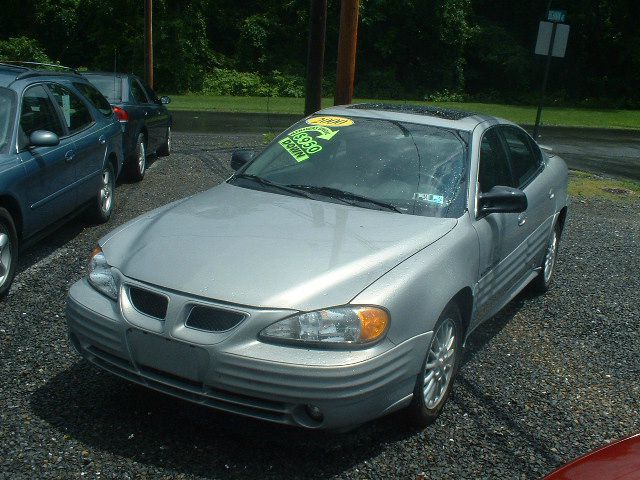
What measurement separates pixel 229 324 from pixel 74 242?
15.0ft

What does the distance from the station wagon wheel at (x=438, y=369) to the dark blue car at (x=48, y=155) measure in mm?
3231

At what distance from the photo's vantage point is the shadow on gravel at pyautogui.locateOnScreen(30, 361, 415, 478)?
12.5 ft

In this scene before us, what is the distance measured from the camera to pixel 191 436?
4.03 meters

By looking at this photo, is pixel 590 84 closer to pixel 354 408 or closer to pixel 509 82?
pixel 509 82

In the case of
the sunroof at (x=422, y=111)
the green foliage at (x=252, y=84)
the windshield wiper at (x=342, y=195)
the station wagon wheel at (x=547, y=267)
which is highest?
the sunroof at (x=422, y=111)

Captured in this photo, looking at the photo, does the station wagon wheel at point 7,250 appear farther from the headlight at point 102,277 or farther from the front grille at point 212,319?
the front grille at point 212,319

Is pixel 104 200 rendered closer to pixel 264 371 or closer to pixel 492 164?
pixel 492 164

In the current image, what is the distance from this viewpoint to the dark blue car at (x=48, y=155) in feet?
20.1

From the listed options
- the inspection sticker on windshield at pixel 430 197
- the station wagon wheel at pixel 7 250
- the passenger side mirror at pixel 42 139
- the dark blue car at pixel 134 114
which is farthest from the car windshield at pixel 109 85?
the inspection sticker on windshield at pixel 430 197

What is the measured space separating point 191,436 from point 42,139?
3366mm

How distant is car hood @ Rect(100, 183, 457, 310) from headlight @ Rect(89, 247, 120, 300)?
0.05 metres

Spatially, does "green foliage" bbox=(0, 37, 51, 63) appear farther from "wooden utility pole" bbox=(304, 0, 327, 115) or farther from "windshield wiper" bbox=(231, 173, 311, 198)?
"windshield wiper" bbox=(231, 173, 311, 198)

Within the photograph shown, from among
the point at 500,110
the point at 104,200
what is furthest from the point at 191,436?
the point at 500,110

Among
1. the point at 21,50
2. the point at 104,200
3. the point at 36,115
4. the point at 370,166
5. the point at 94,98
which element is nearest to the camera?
the point at 370,166
